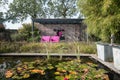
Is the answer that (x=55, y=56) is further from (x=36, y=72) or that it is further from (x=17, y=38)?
(x=17, y=38)

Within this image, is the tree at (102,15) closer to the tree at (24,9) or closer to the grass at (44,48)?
A: the grass at (44,48)

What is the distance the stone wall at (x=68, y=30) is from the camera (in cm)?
2348

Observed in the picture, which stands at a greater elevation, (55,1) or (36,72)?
(55,1)

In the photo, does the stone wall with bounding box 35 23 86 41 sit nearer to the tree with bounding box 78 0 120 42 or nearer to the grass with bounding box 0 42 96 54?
the grass with bounding box 0 42 96 54

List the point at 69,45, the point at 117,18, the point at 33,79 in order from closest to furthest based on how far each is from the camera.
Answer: the point at 33,79 < the point at 117,18 < the point at 69,45

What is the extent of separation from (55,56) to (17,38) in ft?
36.4

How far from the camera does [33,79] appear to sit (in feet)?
20.6

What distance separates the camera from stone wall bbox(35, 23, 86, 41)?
23.5 metres

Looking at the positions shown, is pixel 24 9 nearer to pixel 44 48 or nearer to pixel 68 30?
pixel 68 30

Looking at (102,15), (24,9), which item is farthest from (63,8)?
(102,15)

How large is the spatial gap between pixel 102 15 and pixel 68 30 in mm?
13242

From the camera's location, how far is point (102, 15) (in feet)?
34.4

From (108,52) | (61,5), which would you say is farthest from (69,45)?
(61,5)

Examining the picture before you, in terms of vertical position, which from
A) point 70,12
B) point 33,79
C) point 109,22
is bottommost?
point 33,79
